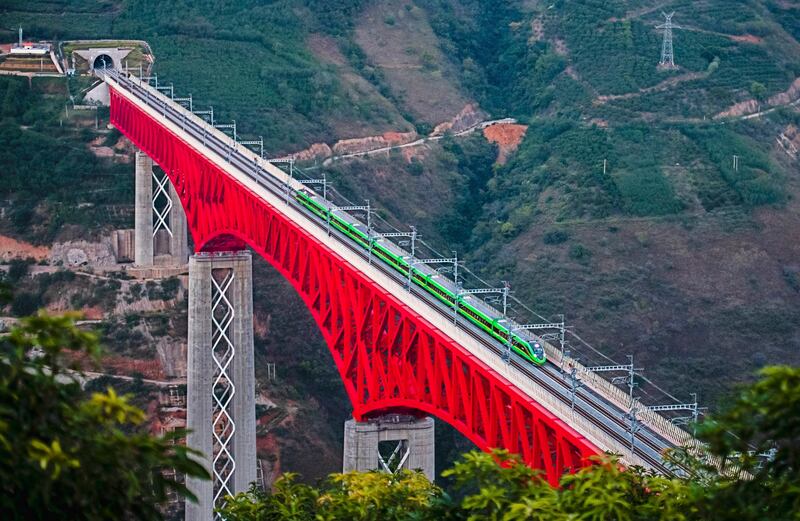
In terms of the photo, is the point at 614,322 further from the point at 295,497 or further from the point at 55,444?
the point at 55,444

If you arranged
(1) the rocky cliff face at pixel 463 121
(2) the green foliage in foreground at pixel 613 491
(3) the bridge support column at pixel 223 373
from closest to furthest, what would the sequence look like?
(2) the green foliage in foreground at pixel 613 491
(3) the bridge support column at pixel 223 373
(1) the rocky cliff face at pixel 463 121

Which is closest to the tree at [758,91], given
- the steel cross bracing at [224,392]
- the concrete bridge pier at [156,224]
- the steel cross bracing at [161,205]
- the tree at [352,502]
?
the steel cross bracing at [161,205]

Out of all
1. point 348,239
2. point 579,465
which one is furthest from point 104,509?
point 348,239

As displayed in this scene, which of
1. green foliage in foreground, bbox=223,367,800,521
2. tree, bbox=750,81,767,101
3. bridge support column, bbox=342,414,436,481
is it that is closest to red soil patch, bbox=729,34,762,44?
tree, bbox=750,81,767,101

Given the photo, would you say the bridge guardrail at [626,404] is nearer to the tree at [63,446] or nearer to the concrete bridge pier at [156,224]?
the tree at [63,446]

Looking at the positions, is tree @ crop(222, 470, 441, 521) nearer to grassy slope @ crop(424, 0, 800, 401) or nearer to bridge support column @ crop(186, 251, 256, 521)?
bridge support column @ crop(186, 251, 256, 521)
